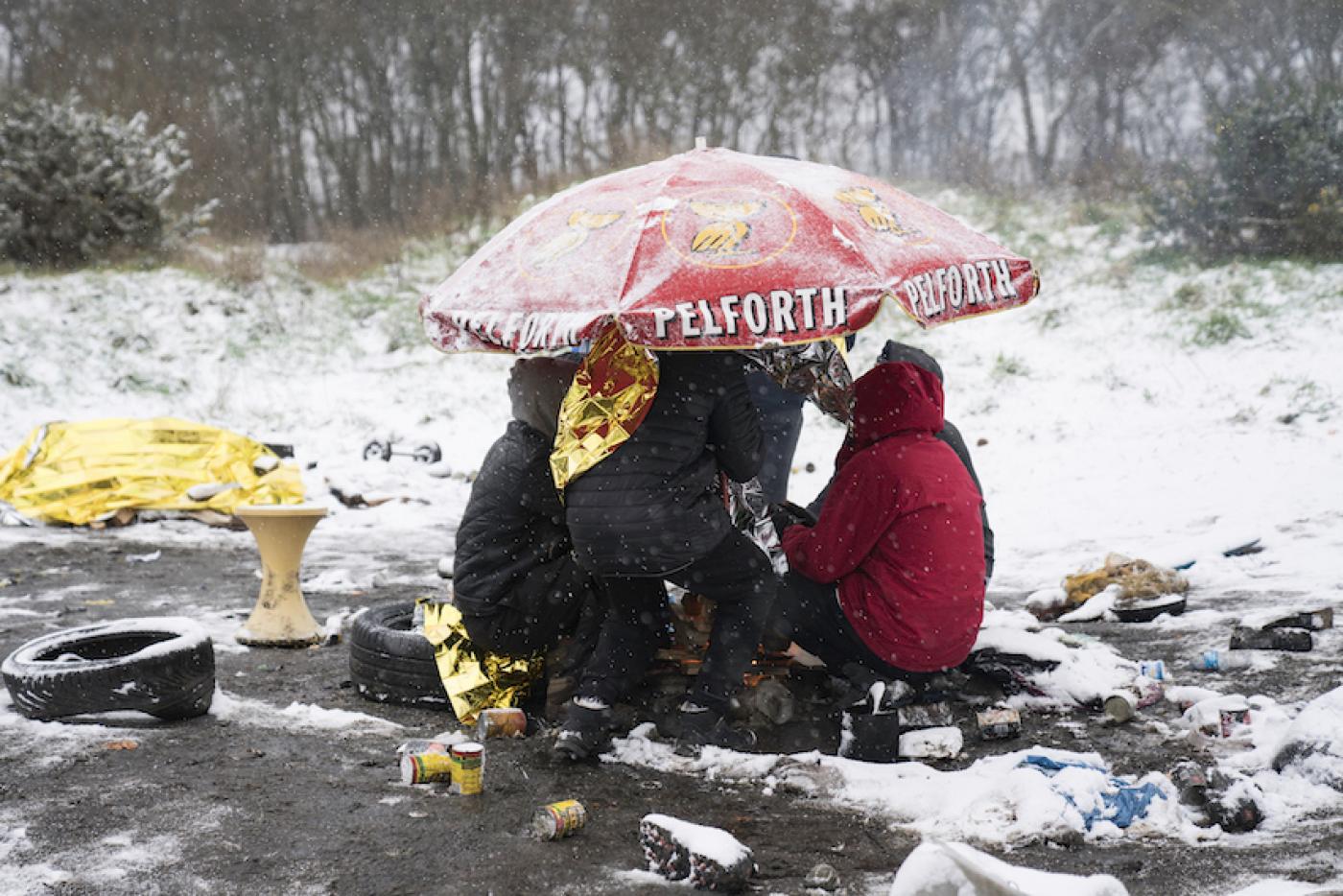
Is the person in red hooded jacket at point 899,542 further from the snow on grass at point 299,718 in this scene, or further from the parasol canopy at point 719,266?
the snow on grass at point 299,718

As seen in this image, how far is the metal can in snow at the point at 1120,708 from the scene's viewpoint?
4516mm

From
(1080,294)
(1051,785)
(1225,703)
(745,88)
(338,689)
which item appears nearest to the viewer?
(1051,785)

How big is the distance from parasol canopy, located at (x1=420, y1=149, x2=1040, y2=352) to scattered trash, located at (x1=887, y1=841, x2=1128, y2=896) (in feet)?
5.62

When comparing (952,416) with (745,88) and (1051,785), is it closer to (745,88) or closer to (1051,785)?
(1051,785)

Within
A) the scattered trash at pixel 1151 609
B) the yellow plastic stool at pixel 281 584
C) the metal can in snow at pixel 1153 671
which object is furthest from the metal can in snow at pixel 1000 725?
the yellow plastic stool at pixel 281 584

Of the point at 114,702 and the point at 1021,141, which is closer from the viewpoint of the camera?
the point at 114,702

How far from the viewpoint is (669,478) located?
4.11 m

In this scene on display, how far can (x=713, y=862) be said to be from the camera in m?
3.08

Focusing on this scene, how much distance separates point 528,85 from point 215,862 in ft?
70.5

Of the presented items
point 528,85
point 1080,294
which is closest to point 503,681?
point 1080,294

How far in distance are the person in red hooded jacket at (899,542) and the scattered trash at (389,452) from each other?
25.9 ft

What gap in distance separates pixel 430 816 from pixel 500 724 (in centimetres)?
86

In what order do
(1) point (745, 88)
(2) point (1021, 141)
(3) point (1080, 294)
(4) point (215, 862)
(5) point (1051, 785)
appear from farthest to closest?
(1) point (745, 88) < (2) point (1021, 141) < (3) point (1080, 294) < (5) point (1051, 785) < (4) point (215, 862)

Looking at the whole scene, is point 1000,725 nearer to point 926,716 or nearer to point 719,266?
point 926,716
